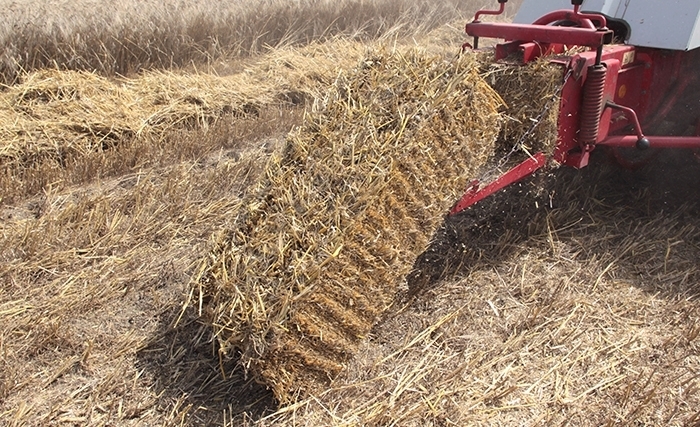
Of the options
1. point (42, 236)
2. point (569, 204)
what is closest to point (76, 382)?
point (42, 236)

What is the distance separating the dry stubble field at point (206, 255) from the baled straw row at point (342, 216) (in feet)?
0.60

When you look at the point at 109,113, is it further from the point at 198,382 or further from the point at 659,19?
the point at 659,19

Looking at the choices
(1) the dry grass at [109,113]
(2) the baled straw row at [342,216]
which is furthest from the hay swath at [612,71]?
(1) the dry grass at [109,113]

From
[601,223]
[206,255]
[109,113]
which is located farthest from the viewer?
[109,113]

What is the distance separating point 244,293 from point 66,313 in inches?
50.6

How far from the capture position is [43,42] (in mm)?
6812

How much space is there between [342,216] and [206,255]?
2.13 ft

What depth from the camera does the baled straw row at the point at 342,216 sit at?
2.75 meters

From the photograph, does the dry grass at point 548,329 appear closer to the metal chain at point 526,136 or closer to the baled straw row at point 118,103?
the metal chain at point 526,136

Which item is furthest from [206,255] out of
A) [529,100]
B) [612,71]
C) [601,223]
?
[601,223]

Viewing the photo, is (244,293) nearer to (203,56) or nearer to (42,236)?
(42,236)

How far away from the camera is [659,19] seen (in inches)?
154

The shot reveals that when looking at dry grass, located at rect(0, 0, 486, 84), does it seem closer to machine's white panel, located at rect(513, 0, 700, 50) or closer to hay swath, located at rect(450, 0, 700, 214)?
hay swath, located at rect(450, 0, 700, 214)

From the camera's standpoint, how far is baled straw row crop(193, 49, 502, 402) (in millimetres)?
2748
